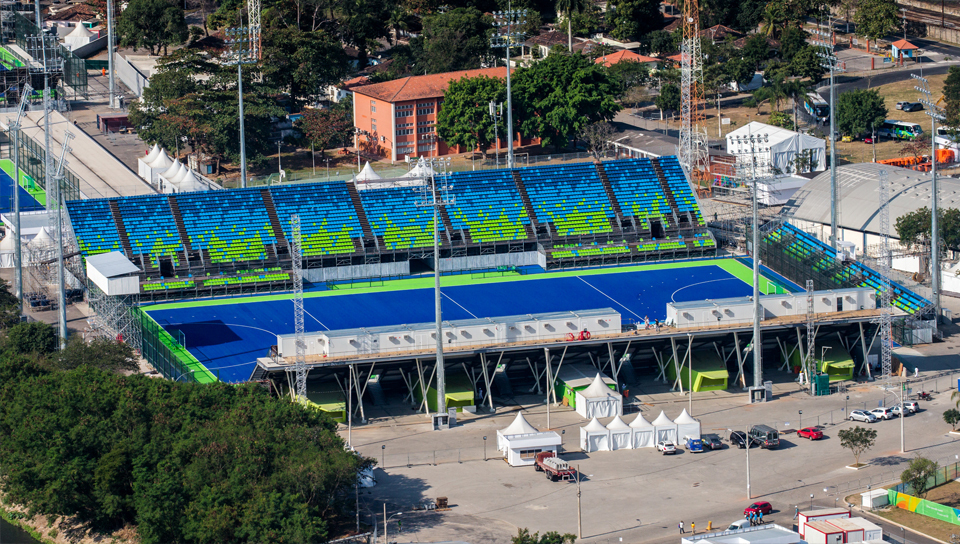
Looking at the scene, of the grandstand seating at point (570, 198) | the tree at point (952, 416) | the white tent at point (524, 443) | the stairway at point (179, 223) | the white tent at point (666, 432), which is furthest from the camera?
the grandstand seating at point (570, 198)

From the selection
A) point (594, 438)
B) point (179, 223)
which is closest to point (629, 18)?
point (179, 223)

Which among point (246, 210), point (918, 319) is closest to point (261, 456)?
point (246, 210)

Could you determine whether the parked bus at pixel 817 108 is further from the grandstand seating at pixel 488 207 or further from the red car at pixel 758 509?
the red car at pixel 758 509

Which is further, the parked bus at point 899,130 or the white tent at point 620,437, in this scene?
the parked bus at point 899,130

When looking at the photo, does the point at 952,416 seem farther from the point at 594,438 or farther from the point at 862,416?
the point at 594,438

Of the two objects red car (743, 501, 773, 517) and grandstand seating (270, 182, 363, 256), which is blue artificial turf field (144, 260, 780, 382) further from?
red car (743, 501, 773, 517)

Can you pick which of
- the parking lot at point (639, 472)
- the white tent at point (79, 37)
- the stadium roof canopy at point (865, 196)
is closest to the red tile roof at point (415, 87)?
the stadium roof canopy at point (865, 196)
